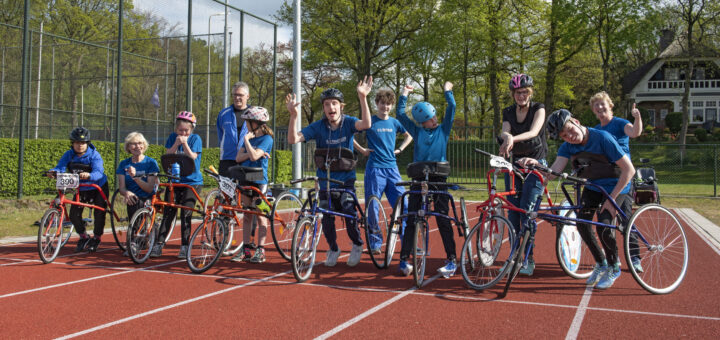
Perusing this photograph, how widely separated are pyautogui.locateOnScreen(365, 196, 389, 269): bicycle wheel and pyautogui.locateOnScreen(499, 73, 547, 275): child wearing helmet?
1453 mm

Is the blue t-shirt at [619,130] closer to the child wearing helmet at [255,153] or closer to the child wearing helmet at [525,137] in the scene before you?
the child wearing helmet at [525,137]

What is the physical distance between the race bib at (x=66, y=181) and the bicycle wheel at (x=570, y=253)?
5.63 metres

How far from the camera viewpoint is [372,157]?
7.04m

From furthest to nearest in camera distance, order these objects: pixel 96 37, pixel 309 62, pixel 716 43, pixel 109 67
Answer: pixel 309 62
pixel 96 37
pixel 716 43
pixel 109 67

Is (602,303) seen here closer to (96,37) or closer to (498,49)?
(498,49)

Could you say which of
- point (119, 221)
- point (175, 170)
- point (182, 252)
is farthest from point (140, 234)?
point (175, 170)

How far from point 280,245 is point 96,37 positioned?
117 feet

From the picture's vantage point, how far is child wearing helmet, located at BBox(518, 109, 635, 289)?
215 inches

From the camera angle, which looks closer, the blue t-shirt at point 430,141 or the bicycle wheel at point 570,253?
the bicycle wheel at point 570,253

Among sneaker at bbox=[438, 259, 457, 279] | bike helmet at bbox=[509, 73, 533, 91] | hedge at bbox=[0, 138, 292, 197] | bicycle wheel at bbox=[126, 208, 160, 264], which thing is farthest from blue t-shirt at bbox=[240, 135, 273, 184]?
hedge at bbox=[0, 138, 292, 197]

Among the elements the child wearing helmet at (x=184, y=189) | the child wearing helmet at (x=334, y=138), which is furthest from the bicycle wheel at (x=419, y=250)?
the child wearing helmet at (x=184, y=189)

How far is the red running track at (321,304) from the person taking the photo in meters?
4.30

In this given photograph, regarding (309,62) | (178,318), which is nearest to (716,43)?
(309,62)

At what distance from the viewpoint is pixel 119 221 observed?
7.59m
